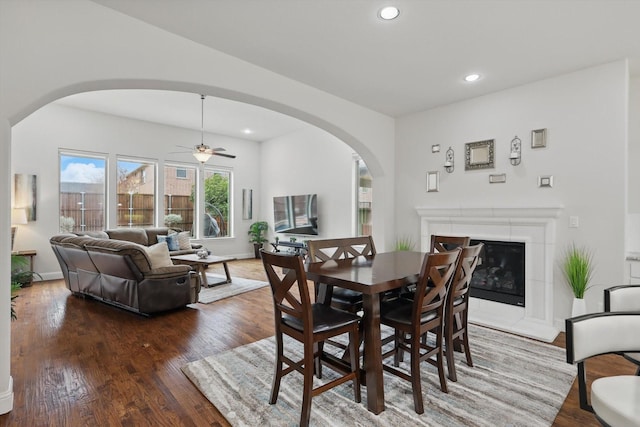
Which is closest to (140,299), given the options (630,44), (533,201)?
(533,201)

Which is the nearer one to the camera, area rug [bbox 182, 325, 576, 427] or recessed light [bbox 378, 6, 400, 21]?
area rug [bbox 182, 325, 576, 427]

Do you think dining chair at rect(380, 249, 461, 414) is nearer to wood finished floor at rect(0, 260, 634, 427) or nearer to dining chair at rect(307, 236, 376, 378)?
dining chair at rect(307, 236, 376, 378)

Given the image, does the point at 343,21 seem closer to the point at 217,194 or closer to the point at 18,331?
the point at 18,331

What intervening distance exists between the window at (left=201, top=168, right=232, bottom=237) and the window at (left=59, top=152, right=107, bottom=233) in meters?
2.20

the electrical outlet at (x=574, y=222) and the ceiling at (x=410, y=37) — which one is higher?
the ceiling at (x=410, y=37)

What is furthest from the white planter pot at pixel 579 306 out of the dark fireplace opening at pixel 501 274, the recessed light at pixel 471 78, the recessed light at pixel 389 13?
the recessed light at pixel 389 13

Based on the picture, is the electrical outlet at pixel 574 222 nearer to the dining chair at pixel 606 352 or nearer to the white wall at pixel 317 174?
the dining chair at pixel 606 352

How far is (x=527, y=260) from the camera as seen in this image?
368cm

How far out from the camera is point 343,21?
8.07 ft

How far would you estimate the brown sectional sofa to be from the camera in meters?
3.68

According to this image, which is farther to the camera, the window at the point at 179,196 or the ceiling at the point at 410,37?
the window at the point at 179,196

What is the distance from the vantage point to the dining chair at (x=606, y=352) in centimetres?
128

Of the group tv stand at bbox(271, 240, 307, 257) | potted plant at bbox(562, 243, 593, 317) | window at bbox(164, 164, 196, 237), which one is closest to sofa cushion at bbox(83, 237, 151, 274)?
tv stand at bbox(271, 240, 307, 257)

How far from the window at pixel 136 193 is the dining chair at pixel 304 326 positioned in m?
6.21
